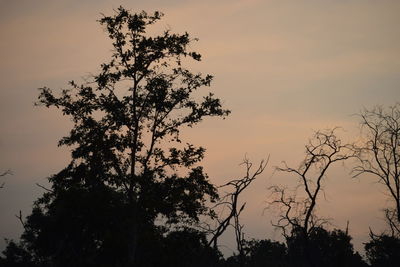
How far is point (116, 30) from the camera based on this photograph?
24406 millimetres

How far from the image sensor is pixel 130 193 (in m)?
24.2

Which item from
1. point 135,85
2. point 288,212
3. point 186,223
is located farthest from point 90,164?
point 288,212

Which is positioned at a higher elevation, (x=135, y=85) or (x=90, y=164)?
(x=135, y=85)

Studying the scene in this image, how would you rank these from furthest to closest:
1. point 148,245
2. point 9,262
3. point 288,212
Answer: point 9,262
point 148,245
point 288,212

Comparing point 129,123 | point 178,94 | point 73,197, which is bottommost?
point 73,197

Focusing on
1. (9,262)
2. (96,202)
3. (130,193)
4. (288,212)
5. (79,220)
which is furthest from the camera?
(9,262)

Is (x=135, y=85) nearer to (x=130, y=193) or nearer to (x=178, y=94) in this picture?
(x=178, y=94)

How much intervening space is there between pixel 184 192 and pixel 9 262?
63.2 m

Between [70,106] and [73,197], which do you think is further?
[73,197]

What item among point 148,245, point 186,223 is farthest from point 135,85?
point 148,245

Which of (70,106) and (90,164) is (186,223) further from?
(70,106)

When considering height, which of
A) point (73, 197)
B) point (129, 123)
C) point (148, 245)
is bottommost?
point (148, 245)

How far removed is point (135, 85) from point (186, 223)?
9.66 m

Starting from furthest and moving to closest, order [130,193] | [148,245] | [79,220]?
[79,220] < [148,245] < [130,193]
